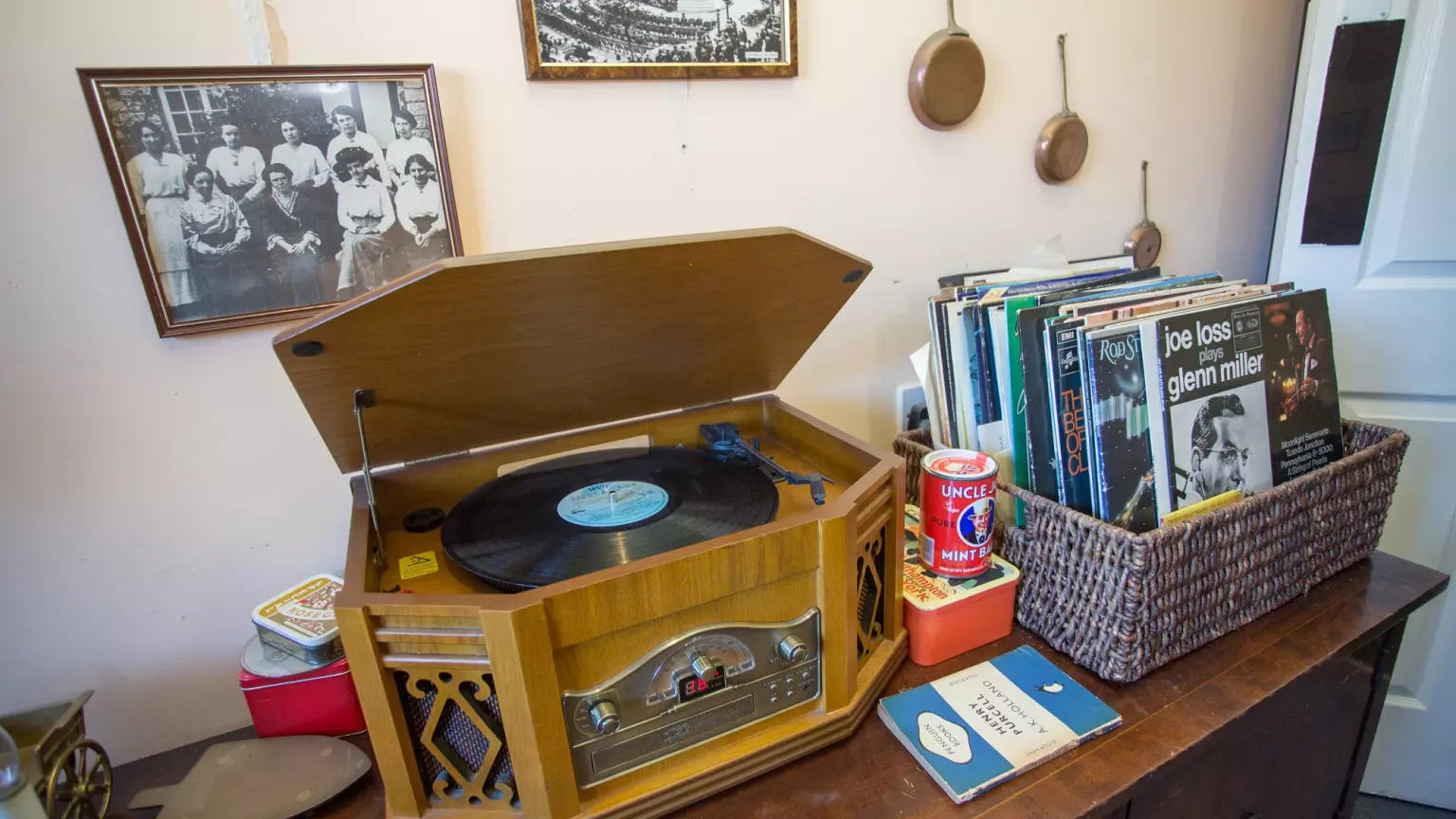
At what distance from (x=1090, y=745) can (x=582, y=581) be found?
57 centimetres

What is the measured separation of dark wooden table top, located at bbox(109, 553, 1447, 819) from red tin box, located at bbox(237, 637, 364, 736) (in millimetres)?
45

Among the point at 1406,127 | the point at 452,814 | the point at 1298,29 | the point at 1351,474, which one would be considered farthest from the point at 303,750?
the point at 1298,29

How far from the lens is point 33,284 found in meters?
0.76

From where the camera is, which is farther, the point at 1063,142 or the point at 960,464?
the point at 1063,142

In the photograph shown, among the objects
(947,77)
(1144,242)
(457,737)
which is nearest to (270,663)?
(457,737)

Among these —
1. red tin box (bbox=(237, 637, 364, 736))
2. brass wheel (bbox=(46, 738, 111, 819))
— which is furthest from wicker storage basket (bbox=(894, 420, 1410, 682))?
brass wheel (bbox=(46, 738, 111, 819))

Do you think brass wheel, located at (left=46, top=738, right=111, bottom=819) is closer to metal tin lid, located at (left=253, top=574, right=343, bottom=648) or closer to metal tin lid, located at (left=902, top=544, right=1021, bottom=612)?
metal tin lid, located at (left=253, top=574, right=343, bottom=648)

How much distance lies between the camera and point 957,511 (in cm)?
87

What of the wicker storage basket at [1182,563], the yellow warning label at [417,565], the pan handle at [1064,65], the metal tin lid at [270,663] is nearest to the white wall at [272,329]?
the pan handle at [1064,65]

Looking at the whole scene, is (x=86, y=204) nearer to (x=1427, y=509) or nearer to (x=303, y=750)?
(x=303, y=750)

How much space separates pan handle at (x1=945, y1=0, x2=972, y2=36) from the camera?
1129 mm

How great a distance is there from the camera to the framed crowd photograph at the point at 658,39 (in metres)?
0.90

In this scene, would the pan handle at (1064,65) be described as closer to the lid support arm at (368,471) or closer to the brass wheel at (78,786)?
the lid support arm at (368,471)

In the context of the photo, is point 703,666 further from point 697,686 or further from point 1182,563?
point 1182,563
